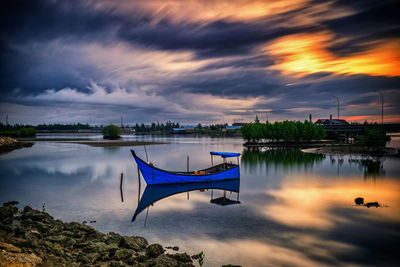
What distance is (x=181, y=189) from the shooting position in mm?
34969

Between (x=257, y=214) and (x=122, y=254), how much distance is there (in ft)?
44.9

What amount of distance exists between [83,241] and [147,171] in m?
17.9

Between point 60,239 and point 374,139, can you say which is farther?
point 374,139

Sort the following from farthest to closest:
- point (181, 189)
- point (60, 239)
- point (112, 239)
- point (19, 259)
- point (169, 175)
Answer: point (169, 175) < point (181, 189) < point (112, 239) < point (60, 239) < point (19, 259)

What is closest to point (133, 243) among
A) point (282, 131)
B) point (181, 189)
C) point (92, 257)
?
point (92, 257)

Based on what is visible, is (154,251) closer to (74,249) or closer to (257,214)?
(74,249)

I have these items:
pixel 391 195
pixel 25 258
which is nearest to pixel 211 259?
pixel 25 258

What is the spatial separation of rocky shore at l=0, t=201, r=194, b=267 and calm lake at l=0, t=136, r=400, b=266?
7.97ft

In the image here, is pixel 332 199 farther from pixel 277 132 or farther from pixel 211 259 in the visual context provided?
pixel 277 132

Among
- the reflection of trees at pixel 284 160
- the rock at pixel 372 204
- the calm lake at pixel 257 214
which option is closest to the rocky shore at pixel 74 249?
the calm lake at pixel 257 214

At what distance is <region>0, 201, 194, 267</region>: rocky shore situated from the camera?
1309 centimetres

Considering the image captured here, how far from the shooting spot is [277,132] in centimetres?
11719

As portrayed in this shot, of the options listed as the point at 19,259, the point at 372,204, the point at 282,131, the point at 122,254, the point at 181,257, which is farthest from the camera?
the point at 282,131

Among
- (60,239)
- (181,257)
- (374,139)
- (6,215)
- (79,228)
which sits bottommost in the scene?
(181,257)
